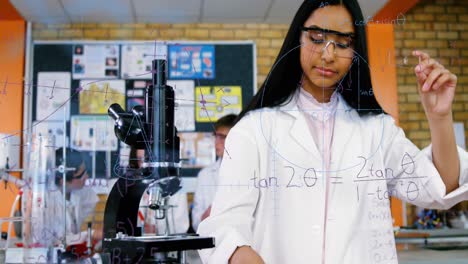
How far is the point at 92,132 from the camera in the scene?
1512mm

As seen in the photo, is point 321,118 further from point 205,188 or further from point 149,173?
point 205,188

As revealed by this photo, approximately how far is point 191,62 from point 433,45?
706mm

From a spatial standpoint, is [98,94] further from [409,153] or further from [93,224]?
[409,153]

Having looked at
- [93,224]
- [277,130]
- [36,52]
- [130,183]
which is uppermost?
[36,52]

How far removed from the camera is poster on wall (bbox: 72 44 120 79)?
1486mm

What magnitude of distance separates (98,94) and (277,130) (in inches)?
19.1

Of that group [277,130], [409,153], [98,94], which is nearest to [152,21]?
[98,94]

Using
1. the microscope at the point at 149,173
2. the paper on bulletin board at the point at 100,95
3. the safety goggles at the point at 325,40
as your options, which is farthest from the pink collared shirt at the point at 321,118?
the paper on bulletin board at the point at 100,95

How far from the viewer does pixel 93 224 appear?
1312 mm

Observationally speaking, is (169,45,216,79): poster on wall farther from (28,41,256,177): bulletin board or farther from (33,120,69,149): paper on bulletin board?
(33,120,69,149): paper on bulletin board

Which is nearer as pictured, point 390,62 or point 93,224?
point 93,224

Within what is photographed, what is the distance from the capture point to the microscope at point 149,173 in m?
1.05

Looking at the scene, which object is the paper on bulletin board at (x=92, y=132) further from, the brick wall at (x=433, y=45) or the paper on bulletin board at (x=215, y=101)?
the brick wall at (x=433, y=45)

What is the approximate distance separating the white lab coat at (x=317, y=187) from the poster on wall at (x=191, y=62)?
11.4 inches
